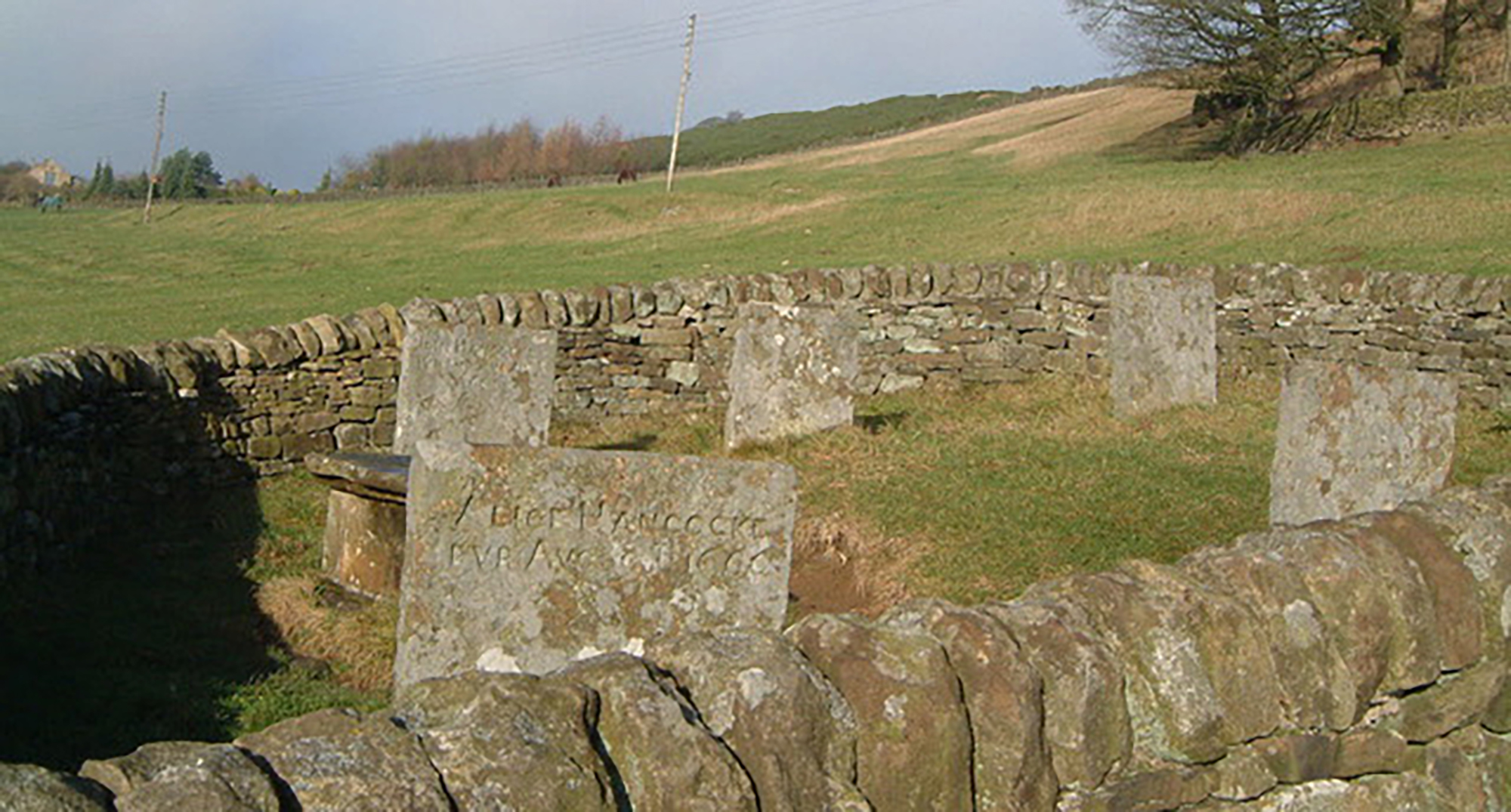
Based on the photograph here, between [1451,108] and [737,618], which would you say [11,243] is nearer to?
[1451,108]

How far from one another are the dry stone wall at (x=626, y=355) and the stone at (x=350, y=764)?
20.6 feet

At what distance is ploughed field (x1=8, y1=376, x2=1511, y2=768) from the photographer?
6.89 m

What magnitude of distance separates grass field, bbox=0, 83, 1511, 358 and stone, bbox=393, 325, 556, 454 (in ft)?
35.3

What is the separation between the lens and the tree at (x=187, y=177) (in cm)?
8438

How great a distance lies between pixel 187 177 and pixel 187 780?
8913cm

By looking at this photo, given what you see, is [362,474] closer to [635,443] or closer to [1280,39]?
[635,443]

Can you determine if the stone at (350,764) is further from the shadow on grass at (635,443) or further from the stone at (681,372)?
the stone at (681,372)

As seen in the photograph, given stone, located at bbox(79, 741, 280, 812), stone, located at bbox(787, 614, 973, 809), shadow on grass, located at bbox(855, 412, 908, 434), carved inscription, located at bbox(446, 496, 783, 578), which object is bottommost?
shadow on grass, located at bbox(855, 412, 908, 434)

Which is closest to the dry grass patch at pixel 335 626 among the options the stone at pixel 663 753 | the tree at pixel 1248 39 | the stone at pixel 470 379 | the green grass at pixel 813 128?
the stone at pixel 470 379

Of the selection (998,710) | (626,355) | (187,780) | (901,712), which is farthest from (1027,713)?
(626,355)

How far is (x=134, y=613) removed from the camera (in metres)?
8.45

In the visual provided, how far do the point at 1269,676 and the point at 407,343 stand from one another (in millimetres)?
7761

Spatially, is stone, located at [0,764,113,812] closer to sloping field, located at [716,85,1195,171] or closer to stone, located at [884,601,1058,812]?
stone, located at [884,601,1058,812]

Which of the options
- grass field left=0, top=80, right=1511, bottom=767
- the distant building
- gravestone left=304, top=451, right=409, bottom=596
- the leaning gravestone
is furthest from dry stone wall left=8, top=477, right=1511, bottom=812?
the distant building
